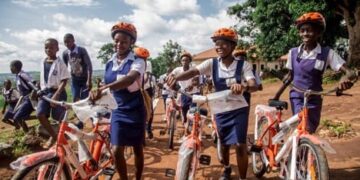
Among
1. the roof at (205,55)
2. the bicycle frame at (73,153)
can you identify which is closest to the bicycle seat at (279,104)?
the bicycle frame at (73,153)

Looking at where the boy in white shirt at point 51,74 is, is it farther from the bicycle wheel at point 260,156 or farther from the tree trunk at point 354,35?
the tree trunk at point 354,35

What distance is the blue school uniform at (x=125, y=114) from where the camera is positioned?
4152 mm

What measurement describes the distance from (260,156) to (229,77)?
1433 mm

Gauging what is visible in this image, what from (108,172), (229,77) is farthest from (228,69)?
(108,172)

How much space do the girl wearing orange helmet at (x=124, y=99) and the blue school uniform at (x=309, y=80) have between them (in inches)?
76.8

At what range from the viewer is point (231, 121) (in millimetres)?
4340

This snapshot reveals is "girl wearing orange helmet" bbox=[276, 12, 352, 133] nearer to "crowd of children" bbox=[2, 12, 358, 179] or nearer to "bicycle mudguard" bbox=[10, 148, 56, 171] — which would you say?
"crowd of children" bbox=[2, 12, 358, 179]

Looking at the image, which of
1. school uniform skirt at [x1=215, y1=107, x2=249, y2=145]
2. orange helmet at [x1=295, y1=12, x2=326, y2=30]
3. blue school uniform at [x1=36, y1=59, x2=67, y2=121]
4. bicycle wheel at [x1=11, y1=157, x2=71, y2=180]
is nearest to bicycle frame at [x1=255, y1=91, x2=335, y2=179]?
school uniform skirt at [x1=215, y1=107, x2=249, y2=145]

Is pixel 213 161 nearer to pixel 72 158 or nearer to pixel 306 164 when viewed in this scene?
pixel 306 164

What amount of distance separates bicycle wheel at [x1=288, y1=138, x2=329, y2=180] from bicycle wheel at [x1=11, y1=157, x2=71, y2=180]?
2.33 metres

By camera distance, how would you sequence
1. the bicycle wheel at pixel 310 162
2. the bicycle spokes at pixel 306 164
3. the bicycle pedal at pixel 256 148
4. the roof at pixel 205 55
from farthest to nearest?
the roof at pixel 205 55 → the bicycle pedal at pixel 256 148 → the bicycle spokes at pixel 306 164 → the bicycle wheel at pixel 310 162

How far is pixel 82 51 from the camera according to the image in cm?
745

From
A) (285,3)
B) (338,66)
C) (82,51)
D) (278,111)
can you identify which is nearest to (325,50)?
(338,66)

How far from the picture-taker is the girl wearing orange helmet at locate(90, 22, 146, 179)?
13.5 ft
